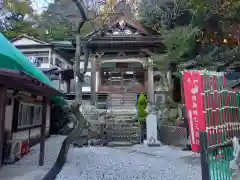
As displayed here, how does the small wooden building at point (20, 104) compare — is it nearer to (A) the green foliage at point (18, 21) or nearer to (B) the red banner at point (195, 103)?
(B) the red banner at point (195, 103)

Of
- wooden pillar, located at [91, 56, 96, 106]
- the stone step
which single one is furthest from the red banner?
wooden pillar, located at [91, 56, 96, 106]

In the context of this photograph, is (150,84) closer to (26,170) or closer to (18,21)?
(26,170)

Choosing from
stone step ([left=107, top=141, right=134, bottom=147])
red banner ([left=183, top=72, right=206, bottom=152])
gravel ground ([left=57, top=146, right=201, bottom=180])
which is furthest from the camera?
stone step ([left=107, top=141, right=134, bottom=147])

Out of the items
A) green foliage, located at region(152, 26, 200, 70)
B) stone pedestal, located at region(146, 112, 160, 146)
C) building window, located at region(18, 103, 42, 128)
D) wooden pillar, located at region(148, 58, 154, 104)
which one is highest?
green foliage, located at region(152, 26, 200, 70)

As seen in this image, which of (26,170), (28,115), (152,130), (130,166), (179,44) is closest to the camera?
(26,170)

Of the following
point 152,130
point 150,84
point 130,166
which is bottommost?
point 130,166

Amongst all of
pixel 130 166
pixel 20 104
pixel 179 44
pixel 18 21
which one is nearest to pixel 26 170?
pixel 130 166

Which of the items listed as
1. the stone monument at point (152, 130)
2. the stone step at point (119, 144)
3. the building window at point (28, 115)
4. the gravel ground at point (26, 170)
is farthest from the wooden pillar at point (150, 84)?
the gravel ground at point (26, 170)

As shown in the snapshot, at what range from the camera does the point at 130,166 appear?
21.9 ft

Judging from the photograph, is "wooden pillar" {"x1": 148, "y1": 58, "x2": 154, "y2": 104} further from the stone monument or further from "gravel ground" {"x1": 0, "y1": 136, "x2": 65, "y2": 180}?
"gravel ground" {"x1": 0, "y1": 136, "x2": 65, "y2": 180}

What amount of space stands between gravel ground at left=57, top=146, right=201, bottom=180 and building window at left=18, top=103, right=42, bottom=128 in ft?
7.82

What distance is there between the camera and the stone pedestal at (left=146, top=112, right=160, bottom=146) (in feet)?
33.4

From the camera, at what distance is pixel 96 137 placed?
1114 centimetres

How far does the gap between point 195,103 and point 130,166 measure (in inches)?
163
